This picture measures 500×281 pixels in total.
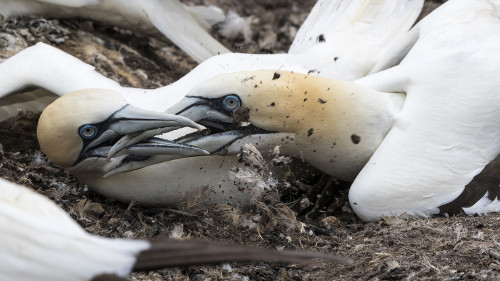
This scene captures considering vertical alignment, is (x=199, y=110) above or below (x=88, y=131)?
above

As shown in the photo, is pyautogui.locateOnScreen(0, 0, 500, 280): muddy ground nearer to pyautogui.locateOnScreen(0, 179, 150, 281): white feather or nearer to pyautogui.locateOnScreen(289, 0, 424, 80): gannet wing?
pyautogui.locateOnScreen(289, 0, 424, 80): gannet wing

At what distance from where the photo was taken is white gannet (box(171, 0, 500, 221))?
482cm

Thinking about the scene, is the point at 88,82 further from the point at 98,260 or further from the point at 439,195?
the point at 98,260

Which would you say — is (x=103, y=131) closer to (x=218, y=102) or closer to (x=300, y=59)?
(x=218, y=102)

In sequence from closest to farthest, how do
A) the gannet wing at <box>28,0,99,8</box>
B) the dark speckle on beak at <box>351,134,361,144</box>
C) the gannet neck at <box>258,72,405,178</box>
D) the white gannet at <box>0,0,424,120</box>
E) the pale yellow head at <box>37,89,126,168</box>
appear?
the pale yellow head at <box>37,89,126,168</box>
the gannet neck at <box>258,72,405,178</box>
the dark speckle on beak at <box>351,134,361,144</box>
the white gannet at <box>0,0,424,120</box>
the gannet wing at <box>28,0,99,8</box>

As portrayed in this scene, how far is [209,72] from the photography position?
536 cm

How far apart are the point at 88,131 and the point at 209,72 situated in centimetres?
99

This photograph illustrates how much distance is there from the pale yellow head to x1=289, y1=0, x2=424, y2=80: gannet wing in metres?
1.55

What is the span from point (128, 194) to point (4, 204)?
1.86m

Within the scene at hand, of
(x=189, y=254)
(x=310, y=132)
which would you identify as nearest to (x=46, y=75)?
(x=310, y=132)

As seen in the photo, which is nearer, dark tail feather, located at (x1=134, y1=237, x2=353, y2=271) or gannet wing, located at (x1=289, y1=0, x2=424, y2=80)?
dark tail feather, located at (x1=134, y1=237, x2=353, y2=271)

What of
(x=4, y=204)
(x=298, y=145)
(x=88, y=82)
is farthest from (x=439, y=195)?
(x=4, y=204)

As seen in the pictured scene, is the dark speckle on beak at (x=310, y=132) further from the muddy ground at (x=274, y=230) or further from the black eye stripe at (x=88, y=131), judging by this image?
the black eye stripe at (x=88, y=131)

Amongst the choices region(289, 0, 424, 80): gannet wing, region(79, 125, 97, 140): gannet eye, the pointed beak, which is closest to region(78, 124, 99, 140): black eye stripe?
region(79, 125, 97, 140): gannet eye
